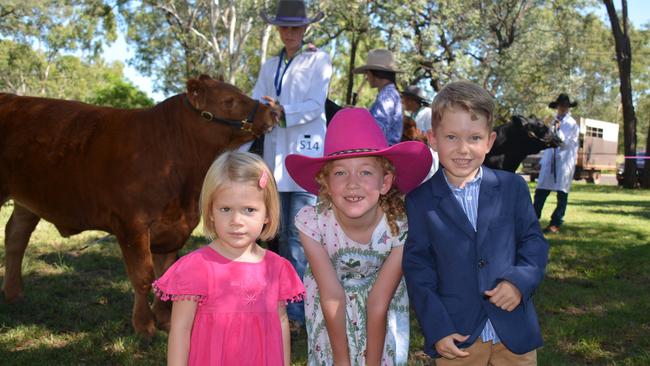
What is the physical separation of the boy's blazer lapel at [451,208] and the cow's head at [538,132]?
6632 millimetres

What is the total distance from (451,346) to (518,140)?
6.92 meters

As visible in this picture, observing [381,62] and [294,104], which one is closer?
[294,104]

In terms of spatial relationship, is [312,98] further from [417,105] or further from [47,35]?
[47,35]

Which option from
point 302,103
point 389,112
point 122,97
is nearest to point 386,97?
point 389,112

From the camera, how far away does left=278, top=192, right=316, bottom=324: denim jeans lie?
177 inches

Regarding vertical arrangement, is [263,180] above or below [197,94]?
below

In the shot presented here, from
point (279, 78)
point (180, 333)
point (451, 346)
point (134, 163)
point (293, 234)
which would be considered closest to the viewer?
point (180, 333)

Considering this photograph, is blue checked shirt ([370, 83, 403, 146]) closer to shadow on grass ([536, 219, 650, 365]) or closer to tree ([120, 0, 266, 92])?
shadow on grass ([536, 219, 650, 365])

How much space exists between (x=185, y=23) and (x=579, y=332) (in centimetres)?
2722

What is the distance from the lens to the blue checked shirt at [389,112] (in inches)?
226

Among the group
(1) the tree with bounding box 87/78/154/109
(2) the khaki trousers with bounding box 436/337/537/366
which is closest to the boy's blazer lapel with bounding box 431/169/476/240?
(2) the khaki trousers with bounding box 436/337/537/366

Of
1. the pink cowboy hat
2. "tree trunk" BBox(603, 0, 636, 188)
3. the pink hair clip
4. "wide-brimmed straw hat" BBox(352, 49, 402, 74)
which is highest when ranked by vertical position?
"tree trunk" BBox(603, 0, 636, 188)

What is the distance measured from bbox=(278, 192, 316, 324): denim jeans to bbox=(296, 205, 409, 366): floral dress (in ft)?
5.30

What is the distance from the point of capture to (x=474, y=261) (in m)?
2.46
